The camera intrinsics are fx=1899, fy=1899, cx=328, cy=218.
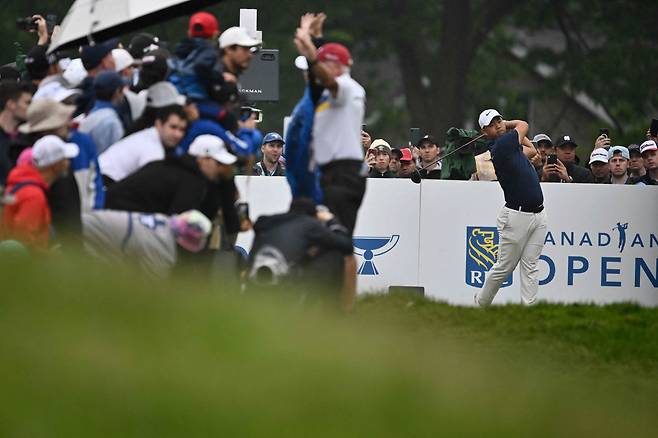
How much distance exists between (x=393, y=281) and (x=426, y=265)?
1.46 feet

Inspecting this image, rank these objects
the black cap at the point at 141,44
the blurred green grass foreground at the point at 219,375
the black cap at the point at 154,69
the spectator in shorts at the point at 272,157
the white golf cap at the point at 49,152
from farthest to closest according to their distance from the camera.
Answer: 1. the spectator in shorts at the point at 272,157
2. the black cap at the point at 141,44
3. the black cap at the point at 154,69
4. the white golf cap at the point at 49,152
5. the blurred green grass foreground at the point at 219,375

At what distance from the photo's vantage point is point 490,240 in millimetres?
20875

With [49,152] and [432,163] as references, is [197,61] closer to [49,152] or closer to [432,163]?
[49,152]

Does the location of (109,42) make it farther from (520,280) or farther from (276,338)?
(520,280)

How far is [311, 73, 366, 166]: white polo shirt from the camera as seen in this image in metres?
13.9

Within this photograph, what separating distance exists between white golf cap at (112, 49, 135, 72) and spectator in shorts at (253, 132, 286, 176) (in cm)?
635

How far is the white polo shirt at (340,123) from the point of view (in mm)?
13876

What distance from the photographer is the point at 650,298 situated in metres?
21.0

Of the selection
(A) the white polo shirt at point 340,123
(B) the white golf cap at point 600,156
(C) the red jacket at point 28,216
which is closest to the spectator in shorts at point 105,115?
(A) the white polo shirt at point 340,123

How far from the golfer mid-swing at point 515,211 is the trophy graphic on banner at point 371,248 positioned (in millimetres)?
1504

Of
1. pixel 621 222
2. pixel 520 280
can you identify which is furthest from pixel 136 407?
pixel 621 222

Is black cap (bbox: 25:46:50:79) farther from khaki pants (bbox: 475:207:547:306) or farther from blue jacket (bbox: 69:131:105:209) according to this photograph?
khaki pants (bbox: 475:207:547:306)

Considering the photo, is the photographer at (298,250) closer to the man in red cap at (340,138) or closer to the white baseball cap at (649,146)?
the man in red cap at (340,138)

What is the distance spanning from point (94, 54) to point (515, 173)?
6.09 meters
